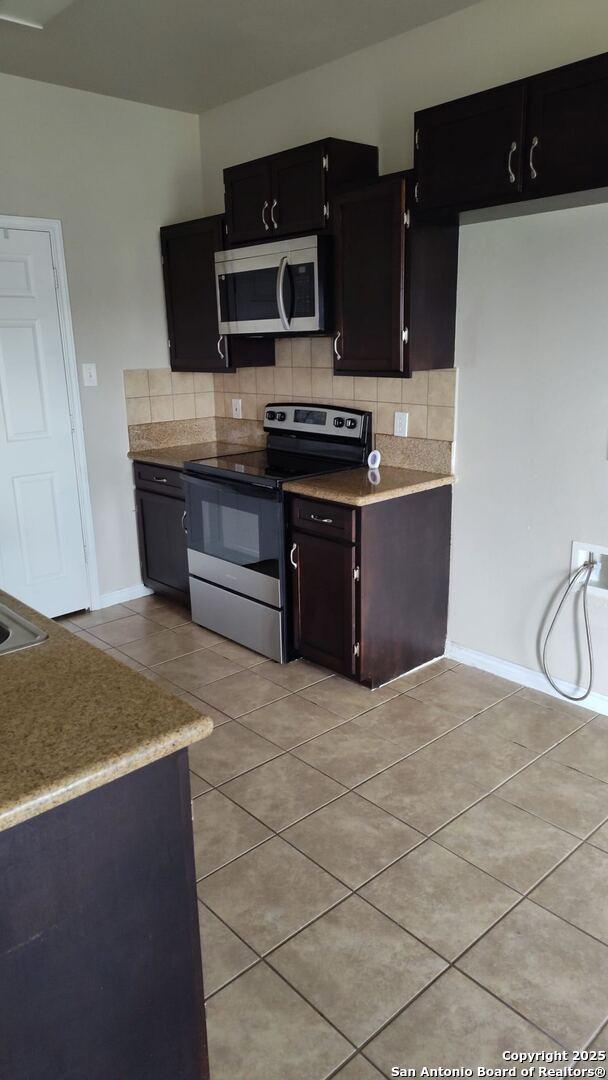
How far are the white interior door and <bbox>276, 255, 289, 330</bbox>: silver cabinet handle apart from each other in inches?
48.3

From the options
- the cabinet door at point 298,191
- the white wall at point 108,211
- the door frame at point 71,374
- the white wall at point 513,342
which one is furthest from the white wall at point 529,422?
the door frame at point 71,374

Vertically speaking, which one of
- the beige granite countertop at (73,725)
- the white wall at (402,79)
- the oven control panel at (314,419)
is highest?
the white wall at (402,79)

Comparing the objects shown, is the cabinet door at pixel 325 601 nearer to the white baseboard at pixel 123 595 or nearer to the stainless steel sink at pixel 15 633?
the white baseboard at pixel 123 595

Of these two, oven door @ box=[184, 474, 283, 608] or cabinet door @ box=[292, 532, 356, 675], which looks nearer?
cabinet door @ box=[292, 532, 356, 675]

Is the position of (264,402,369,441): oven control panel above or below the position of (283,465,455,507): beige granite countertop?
above

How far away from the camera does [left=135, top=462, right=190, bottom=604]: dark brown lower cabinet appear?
154 inches

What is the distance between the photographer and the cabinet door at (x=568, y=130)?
85.0 inches

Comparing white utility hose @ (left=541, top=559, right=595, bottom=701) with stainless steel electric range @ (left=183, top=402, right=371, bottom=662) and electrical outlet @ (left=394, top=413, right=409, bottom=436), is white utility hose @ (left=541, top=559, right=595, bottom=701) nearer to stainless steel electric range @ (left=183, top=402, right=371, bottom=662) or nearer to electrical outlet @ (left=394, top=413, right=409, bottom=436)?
electrical outlet @ (left=394, top=413, right=409, bottom=436)

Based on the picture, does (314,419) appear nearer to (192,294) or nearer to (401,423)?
(401,423)

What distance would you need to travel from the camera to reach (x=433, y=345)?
3.03 metres

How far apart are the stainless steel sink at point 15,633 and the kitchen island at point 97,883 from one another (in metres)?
0.16

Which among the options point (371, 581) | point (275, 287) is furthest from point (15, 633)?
point (275, 287)

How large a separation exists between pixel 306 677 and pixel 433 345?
152 cm

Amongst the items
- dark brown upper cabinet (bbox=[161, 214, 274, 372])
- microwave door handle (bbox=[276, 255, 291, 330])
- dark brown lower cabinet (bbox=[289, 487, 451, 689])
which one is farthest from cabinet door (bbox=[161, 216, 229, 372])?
dark brown lower cabinet (bbox=[289, 487, 451, 689])
